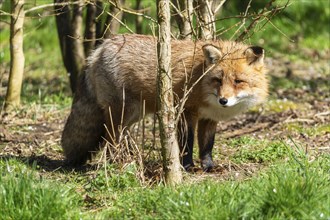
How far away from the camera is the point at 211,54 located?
6691 millimetres

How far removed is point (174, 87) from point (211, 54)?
56 centimetres

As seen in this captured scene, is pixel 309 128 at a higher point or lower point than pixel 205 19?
lower

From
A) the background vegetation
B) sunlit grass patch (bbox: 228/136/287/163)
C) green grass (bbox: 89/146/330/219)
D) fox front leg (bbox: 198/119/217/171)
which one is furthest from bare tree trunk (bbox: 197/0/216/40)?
green grass (bbox: 89/146/330/219)

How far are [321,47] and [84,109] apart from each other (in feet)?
25.0

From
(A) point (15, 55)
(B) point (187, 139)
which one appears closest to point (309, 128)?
(B) point (187, 139)

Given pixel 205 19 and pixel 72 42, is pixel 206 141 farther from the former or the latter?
pixel 72 42

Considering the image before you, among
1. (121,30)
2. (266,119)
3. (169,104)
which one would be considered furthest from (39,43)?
(169,104)

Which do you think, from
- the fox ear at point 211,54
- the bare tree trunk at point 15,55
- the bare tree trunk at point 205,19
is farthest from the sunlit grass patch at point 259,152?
the bare tree trunk at point 15,55

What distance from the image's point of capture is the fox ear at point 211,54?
261 inches

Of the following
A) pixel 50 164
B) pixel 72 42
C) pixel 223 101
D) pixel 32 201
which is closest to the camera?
pixel 32 201

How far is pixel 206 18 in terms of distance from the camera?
7.73 metres

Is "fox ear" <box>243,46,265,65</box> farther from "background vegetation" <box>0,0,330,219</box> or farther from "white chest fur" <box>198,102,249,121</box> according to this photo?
"white chest fur" <box>198,102,249,121</box>

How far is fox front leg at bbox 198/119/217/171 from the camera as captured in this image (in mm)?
6949

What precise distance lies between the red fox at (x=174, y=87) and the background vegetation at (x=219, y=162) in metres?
0.32
